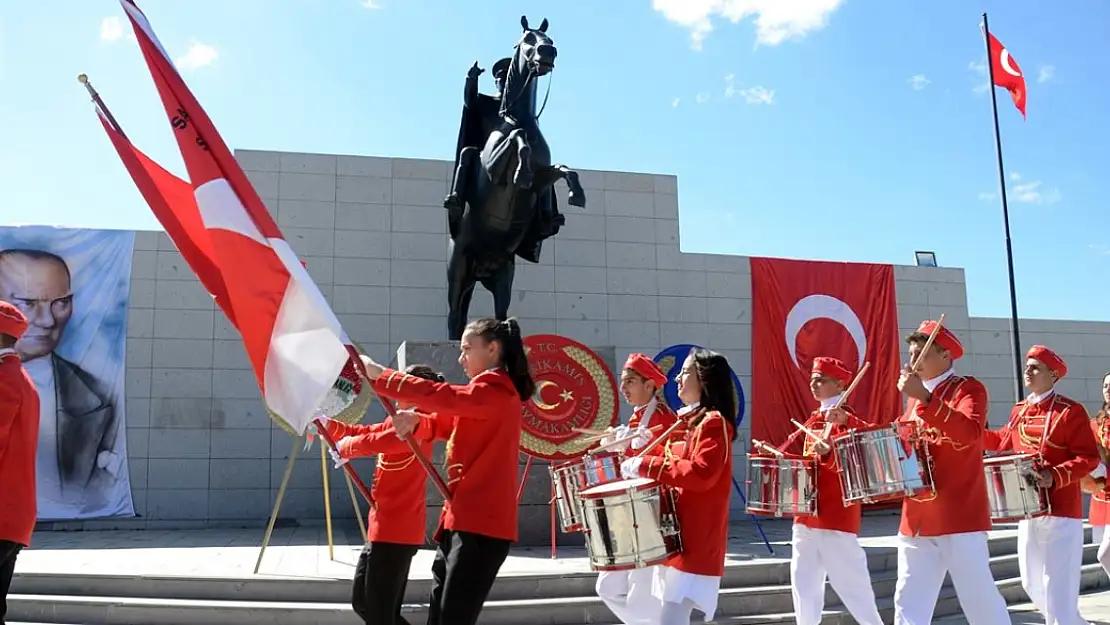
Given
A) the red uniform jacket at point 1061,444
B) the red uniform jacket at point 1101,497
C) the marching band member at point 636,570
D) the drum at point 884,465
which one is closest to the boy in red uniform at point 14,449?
the marching band member at point 636,570

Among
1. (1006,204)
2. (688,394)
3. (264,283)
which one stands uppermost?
(1006,204)

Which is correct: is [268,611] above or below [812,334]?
below

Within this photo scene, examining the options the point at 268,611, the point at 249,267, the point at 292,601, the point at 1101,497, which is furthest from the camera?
the point at 292,601

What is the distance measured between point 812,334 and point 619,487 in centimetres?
1010

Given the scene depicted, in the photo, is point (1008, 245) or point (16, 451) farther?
point (1008, 245)

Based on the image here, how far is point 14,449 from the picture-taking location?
147 inches

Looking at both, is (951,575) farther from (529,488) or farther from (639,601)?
(529,488)

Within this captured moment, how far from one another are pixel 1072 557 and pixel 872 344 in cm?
879

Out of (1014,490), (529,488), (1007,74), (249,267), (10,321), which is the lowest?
(529,488)

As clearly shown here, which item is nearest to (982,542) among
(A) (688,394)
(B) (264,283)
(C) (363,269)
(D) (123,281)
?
(A) (688,394)

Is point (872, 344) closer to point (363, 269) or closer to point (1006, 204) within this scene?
point (1006, 204)

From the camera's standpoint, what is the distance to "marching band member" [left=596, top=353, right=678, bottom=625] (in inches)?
159

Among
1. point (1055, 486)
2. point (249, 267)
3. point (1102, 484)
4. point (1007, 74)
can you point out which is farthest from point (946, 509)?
point (1007, 74)

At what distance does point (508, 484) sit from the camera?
3.29m
